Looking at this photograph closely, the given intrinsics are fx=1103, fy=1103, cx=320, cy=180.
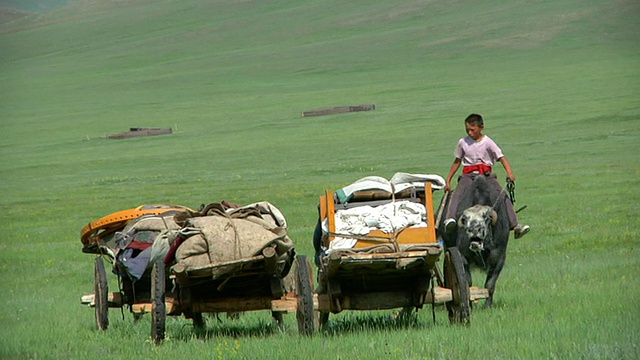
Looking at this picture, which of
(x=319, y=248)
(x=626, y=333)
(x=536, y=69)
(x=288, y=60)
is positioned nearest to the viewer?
(x=626, y=333)

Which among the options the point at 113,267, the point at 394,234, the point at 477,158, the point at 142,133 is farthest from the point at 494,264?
the point at 142,133

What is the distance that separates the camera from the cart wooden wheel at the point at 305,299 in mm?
9508

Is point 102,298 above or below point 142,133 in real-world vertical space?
above

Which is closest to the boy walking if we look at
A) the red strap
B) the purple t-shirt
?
the purple t-shirt

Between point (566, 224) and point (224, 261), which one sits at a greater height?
point (224, 261)

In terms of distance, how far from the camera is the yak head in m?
12.0

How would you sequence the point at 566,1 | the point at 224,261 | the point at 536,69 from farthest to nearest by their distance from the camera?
1. the point at 566,1
2. the point at 536,69
3. the point at 224,261

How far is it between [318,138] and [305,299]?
4687 centimetres

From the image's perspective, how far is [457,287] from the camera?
390 inches

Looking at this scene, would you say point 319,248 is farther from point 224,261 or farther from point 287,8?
point 287,8

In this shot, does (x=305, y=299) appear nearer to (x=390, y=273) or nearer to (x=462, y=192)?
(x=390, y=273)

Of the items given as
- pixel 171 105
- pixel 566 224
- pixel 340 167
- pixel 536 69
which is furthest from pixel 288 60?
pixel 566 224

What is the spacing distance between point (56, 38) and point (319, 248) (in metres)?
144

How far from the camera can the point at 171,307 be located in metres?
9.98
